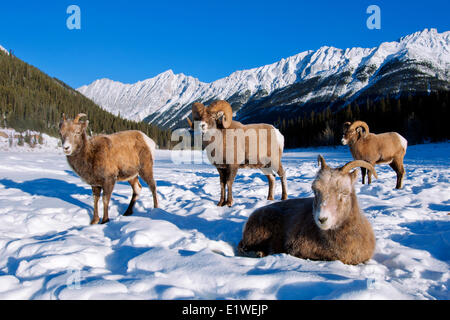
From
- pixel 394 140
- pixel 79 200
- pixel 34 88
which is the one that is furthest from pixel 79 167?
pixel 34 88

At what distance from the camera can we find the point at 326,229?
3.69 metres

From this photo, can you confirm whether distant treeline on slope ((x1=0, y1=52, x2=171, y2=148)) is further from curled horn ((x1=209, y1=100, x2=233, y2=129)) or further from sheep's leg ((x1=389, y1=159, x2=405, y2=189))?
sheep's leg ((x1=389, y1=159, x2=405, y2=189))

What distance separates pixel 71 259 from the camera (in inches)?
138

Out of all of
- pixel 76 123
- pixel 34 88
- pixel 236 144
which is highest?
pixel 34 88

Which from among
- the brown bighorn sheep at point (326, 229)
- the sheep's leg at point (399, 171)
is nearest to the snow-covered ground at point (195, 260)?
the brown bighorn sheep at point (326, 229)

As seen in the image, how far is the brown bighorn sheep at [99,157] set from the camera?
671 cm

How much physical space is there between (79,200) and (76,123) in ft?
9.83

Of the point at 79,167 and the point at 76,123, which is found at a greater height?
the point at 76,123

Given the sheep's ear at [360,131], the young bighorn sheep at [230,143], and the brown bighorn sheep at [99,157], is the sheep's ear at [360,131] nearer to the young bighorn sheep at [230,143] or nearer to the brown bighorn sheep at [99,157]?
the young bighorn sheep at [230,143]

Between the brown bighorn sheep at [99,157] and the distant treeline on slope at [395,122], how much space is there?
186ft
